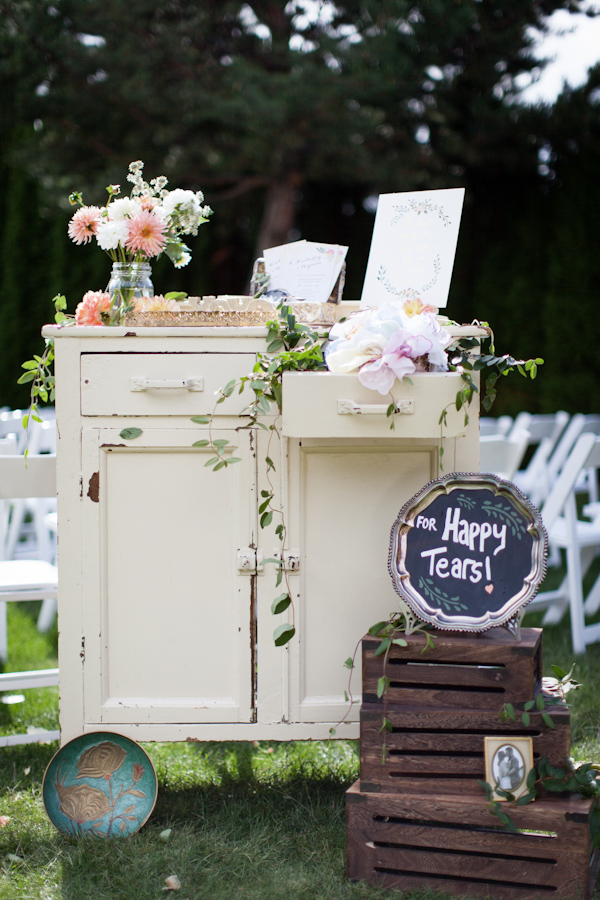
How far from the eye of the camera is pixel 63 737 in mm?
1936

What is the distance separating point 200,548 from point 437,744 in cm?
69

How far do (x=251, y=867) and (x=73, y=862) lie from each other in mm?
389

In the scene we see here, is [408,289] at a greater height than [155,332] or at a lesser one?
greater

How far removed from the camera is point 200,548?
1928 millimetres

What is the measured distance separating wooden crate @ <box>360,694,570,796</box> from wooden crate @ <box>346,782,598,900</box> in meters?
0.03

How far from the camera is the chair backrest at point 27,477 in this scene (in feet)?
7.45

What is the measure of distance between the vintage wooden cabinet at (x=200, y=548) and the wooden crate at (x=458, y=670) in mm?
234

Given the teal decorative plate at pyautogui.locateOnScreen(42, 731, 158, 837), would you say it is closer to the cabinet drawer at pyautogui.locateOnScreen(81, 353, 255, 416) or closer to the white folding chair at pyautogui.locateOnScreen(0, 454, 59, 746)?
the white folding chair at pyautogui.locateOnScreen(0, 454, 59, 746)

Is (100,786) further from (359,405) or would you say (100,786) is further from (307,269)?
(307,269)

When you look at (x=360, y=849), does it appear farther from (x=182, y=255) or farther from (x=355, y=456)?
(x=182, y=255)

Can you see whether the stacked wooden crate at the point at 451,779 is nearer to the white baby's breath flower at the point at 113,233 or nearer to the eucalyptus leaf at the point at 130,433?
the eucalyptus leaf at the point at 130,433

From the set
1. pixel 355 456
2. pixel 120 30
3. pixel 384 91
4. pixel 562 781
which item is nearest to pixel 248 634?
pixel 355 456

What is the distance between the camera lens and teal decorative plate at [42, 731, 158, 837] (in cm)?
188

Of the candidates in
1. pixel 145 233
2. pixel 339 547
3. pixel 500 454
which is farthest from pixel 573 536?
pixel 145 233
